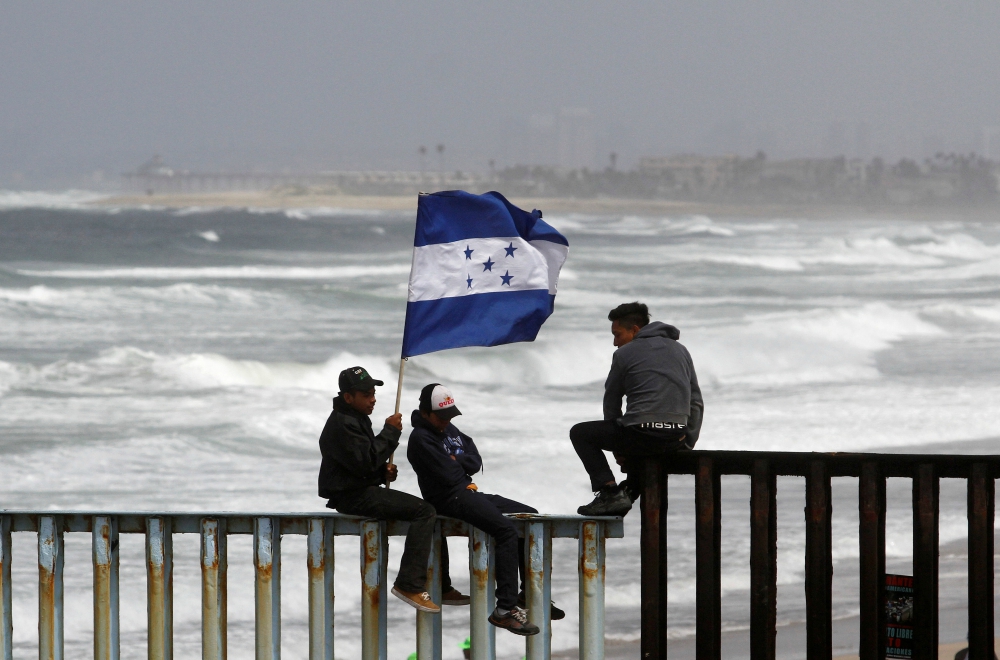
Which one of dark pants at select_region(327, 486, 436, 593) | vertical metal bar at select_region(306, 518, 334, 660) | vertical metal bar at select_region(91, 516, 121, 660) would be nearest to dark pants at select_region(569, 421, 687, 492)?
dark pants at select_region(327, 486, 436, 593)

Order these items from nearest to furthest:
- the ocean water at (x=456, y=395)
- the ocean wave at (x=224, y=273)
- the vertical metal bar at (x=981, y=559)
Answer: the vertical metal bar at (x=981, y=559)
the ocean water at (x=456, y=395)
the ocean wave at (x=224, y=273)

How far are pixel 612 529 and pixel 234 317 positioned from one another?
106 ft

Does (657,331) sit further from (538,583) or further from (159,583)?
(159,583)

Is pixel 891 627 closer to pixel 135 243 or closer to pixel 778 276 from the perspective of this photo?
pixel 778 276

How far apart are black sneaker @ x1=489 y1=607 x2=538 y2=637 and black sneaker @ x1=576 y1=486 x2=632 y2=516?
20.8 inches

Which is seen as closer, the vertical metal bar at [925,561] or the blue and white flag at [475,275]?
the vertical metal bar at [925,561]

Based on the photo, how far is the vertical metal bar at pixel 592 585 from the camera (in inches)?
224

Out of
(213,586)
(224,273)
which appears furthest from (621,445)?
(224,273)

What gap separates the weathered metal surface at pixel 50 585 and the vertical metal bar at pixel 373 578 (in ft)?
4.35

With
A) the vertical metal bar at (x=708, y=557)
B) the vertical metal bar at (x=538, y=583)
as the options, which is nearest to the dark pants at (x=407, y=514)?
the vertical metal bar at (x=538, y=583)

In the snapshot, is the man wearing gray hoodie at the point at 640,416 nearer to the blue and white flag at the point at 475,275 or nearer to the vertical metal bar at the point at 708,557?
the vertical metal bar at the point at 708,557

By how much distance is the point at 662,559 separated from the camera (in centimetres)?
571

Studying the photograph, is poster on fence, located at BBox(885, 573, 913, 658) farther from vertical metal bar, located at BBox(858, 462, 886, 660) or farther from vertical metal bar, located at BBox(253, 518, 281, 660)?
vertical metal bar, located at BBox(253, 518, 281, 660)

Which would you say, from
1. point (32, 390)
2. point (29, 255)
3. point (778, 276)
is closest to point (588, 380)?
point (32, 390)
